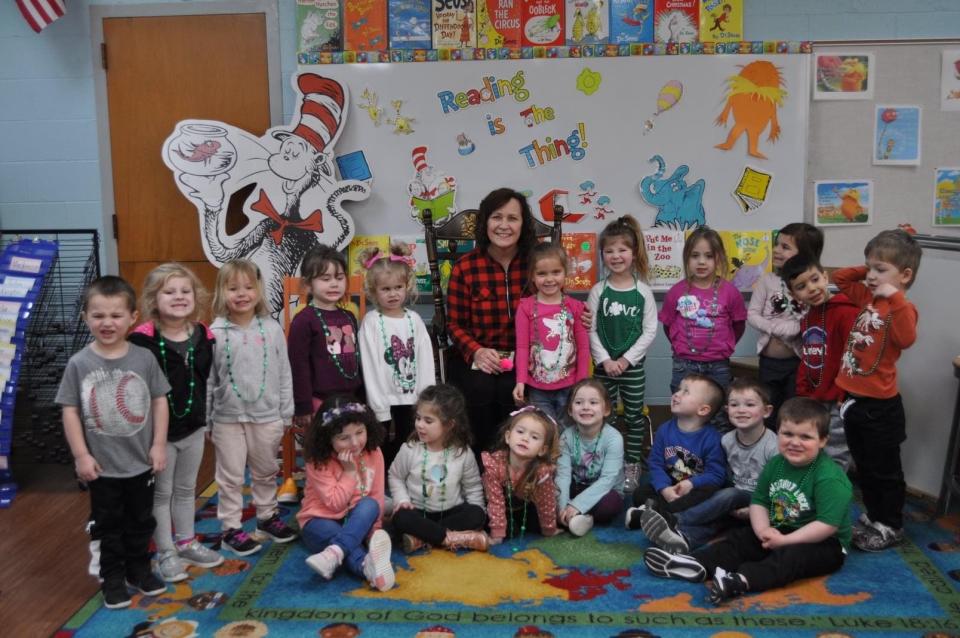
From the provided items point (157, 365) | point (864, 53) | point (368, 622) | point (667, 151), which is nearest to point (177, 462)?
point (157, 365)

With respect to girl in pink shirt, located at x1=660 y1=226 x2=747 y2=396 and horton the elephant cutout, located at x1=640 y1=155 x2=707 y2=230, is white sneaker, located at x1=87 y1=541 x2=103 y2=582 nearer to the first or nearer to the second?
girl in pink shirt, located at x1=660 y1=226 x2=747 y2=396

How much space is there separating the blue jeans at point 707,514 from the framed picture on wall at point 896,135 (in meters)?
2.08

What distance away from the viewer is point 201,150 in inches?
152

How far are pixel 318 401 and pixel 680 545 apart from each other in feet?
4.31

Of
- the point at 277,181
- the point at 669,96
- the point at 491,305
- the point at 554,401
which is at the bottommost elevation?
the point at 554,401

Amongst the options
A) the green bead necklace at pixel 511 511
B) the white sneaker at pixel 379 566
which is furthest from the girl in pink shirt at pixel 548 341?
the white sneaker at pixel 379 566

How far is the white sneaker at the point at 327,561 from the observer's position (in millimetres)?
2455

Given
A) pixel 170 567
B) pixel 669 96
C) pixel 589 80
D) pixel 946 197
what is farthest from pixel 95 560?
A: pixel 946 197

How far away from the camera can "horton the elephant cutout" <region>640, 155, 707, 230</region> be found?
13.0ft

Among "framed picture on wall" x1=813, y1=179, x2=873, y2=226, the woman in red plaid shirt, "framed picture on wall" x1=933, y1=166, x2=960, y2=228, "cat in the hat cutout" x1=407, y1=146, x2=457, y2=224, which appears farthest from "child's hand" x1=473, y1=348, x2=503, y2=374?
"framed picture on wall" x1=933, y1=166, x2=960, y2=228

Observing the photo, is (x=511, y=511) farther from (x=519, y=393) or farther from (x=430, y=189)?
(x=430, y=189)

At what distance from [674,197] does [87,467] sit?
279 cm

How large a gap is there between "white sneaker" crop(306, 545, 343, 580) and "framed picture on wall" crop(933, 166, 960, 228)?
3196mm

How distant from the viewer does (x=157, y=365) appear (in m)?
2.41
